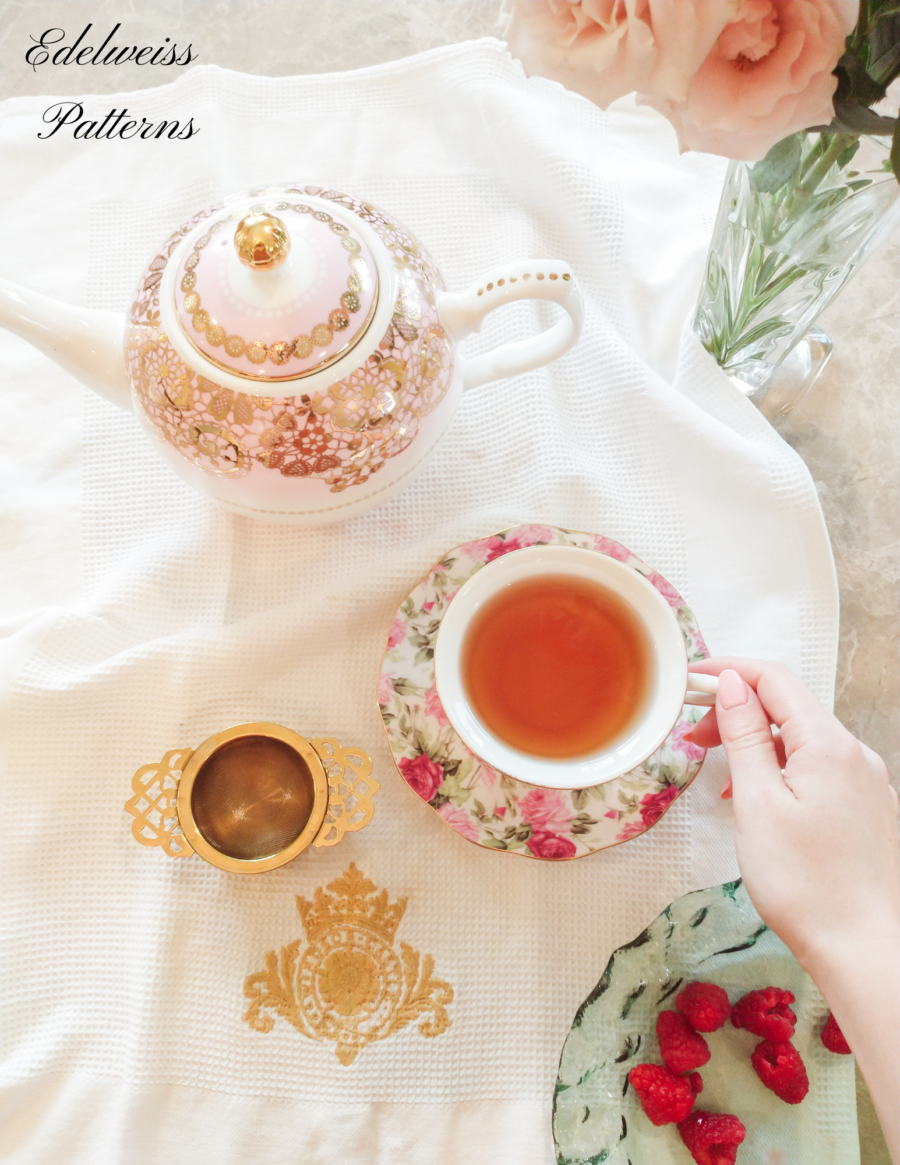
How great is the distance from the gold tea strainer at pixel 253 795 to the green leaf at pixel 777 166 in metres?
0.61

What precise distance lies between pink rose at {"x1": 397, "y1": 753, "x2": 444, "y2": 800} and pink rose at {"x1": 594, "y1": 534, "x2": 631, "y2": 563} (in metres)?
0.27

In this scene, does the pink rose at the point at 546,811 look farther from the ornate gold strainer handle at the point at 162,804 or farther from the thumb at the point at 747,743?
the ornate gold strainer handle at the point at 162,804

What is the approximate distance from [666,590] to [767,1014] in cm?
40

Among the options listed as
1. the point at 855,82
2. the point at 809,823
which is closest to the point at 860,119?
the point at 855,82

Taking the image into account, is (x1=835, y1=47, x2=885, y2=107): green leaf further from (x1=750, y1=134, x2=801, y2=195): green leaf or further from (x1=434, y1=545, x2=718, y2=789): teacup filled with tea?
(x1=434, y1=545, x2=718, y2=789): teacup filled with tea

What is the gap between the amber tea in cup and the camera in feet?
2.63

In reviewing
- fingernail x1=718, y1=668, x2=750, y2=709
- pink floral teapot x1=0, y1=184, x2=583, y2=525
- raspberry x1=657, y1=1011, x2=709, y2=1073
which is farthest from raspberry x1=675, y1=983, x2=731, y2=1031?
pink floral teapot x1=0, y1=184, x2=583, y2=525

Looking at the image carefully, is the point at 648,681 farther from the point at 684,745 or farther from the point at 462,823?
the point at 462,823

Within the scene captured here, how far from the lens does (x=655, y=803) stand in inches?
30.8

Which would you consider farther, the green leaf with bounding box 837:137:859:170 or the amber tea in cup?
the amber tea in cup

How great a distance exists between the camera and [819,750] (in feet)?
2.29

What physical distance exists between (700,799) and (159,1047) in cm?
58

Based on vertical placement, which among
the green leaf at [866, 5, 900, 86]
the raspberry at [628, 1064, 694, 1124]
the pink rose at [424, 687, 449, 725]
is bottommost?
the raspberry at [628, 1064, 694, 1124]

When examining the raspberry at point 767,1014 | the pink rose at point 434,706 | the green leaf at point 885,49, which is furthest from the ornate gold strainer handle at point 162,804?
the green leaf at point 885,49
